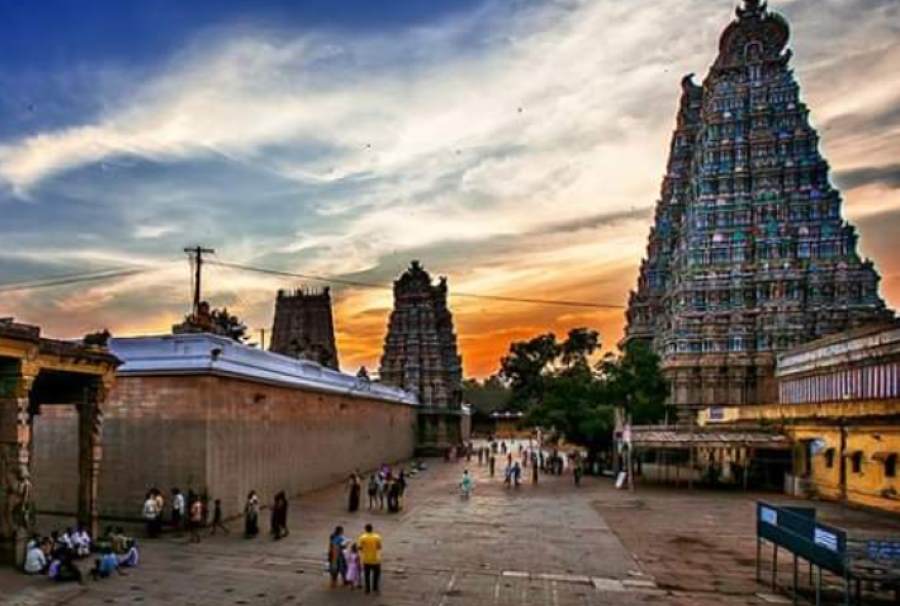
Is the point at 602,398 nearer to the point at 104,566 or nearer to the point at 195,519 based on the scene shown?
the point at 195,519

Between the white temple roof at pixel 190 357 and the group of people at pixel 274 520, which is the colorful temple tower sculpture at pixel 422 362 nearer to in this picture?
the white temple roof at pixel 190 357

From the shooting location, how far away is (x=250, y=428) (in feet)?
88.7

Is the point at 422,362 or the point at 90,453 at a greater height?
the point at 422,362

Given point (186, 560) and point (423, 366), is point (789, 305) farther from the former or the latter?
point (186, 560)

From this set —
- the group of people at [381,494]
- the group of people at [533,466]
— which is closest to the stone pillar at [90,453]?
the group of people at [381,494]

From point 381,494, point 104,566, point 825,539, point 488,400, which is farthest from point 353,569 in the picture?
point 488,400

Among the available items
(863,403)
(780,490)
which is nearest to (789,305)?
(780,490)

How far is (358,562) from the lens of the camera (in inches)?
631

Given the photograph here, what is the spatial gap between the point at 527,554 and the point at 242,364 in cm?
1198

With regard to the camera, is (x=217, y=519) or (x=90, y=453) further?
(x=217, y=519)

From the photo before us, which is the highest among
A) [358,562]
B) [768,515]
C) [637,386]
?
[637,386]

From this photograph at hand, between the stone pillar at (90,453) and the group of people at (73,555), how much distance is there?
1074 mm

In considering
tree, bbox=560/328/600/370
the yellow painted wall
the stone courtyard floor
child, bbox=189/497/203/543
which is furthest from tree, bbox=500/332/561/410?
child, bbox=189/497/203/543

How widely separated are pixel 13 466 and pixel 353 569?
8013 mm
